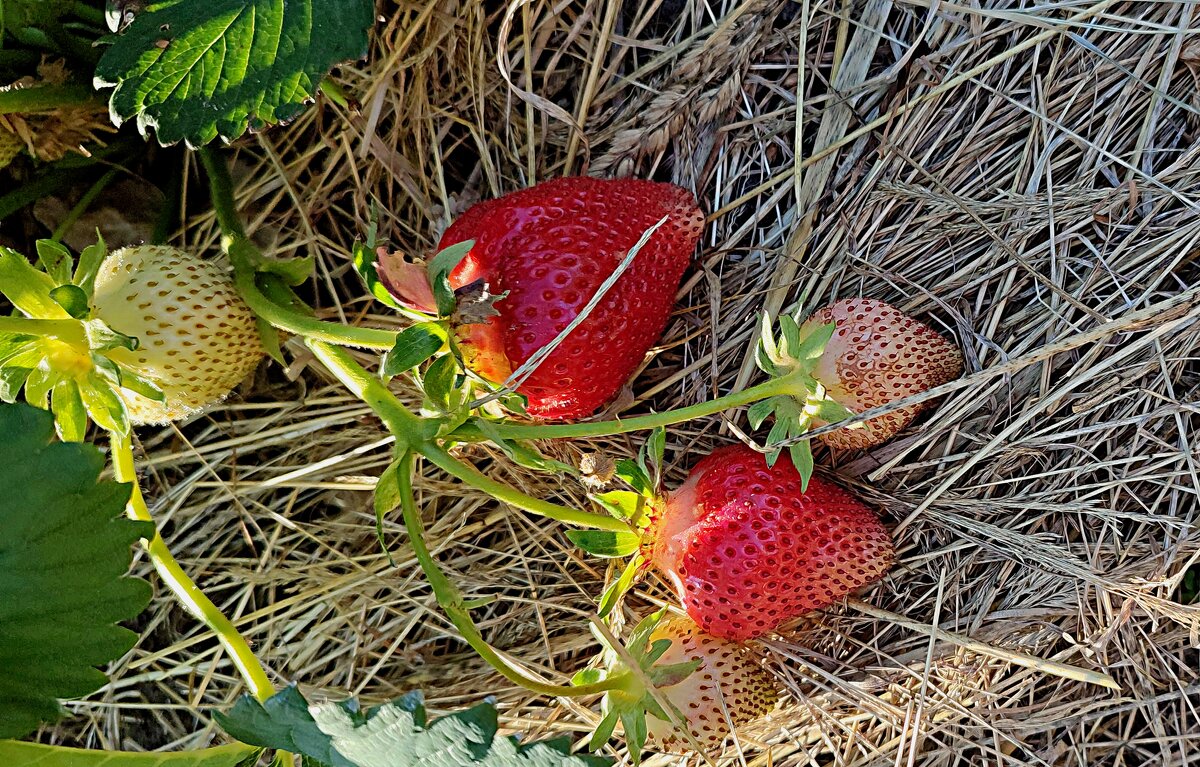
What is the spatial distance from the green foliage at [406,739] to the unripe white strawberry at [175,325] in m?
0.42

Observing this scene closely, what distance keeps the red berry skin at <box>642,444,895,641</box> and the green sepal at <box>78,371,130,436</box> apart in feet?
1.92

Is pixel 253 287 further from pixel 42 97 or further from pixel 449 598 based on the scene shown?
pixel 449 598

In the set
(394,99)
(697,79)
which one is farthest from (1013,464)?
(394,99)

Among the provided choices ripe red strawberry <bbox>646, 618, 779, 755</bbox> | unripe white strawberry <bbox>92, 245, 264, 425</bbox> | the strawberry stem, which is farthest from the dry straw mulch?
the strawberry stem

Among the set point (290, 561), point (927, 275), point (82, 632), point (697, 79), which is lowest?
point (290, 561)

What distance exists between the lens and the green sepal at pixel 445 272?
3.04ft

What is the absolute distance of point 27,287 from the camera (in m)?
0.95

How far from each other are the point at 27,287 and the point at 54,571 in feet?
0.98

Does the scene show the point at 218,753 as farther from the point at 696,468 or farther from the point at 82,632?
the point at 696,468

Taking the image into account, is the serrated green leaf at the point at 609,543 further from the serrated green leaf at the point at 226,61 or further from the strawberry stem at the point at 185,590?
the serrated green leaf at the point at 226,61

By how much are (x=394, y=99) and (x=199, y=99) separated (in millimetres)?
305

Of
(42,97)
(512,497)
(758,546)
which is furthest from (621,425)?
(42,97)

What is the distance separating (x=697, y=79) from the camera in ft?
3.85

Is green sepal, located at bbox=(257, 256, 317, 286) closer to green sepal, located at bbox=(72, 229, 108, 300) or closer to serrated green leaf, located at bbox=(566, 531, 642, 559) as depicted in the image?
green sepal, located at bbox=(72, 229, 108, 300)
